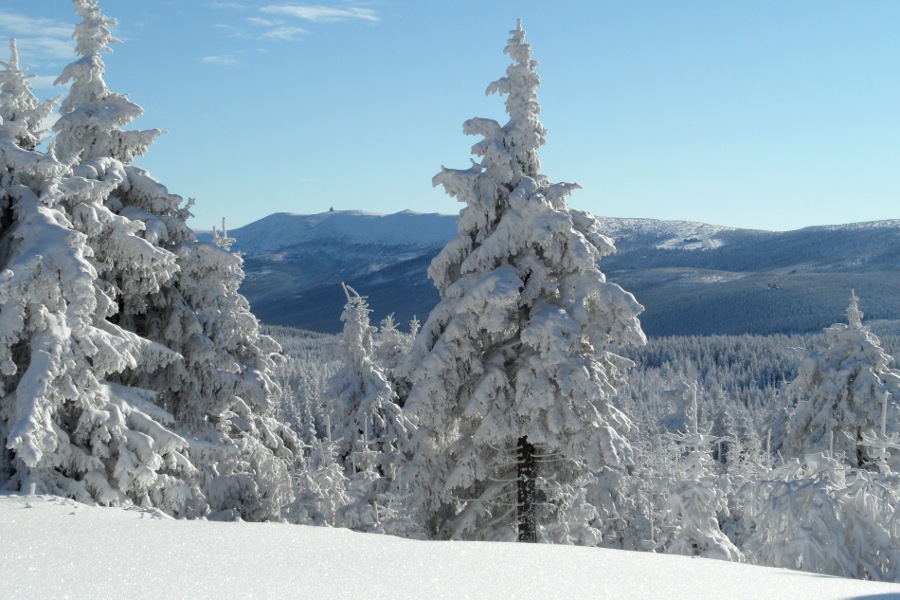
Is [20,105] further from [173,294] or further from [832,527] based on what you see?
[832,527]

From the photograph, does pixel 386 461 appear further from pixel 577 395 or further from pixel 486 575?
pixel 486 575

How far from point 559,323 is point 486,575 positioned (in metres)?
8.52

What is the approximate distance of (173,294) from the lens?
15812mm

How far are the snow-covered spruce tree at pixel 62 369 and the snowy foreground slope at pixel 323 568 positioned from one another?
4228mm

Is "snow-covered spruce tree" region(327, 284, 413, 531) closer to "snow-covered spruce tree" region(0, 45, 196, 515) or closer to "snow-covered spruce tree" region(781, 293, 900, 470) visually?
"snow-covered spruce tree" region(781, 293, 900, 470)

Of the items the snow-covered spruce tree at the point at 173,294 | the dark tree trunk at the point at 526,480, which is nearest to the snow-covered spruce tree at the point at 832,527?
the dark tree trunk at the point at 526,480

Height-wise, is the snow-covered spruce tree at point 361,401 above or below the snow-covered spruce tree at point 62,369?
below

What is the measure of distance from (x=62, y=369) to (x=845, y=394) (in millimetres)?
19865

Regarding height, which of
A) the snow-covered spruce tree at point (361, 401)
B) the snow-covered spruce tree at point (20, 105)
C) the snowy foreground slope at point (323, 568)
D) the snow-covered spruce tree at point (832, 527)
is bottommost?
the snow-covered spruce tree at point (361, 401)

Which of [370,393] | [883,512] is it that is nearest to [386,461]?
[370,393]

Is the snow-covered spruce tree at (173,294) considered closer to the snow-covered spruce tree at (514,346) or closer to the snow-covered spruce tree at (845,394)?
the snow-covered spruce tree at (514,346)

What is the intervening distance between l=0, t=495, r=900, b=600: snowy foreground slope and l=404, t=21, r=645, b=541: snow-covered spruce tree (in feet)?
23.2

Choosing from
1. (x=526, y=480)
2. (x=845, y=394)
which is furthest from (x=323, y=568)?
(x=845, y=394)

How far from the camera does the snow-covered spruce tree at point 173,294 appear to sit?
14398 millimetres
